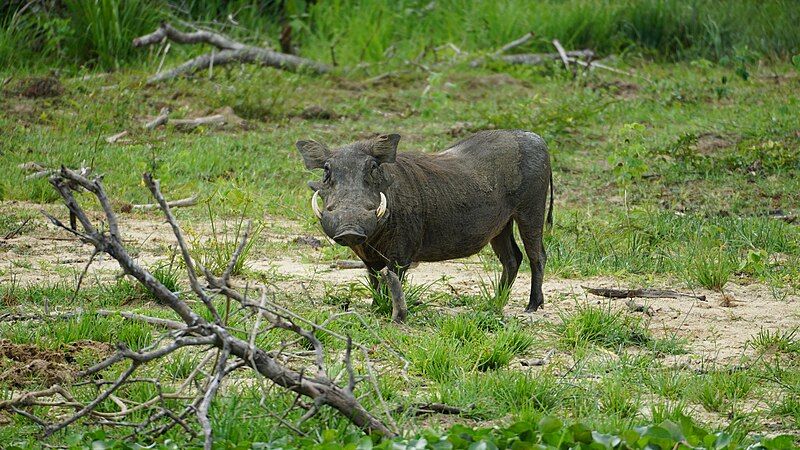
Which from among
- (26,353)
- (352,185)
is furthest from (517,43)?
(26,353)

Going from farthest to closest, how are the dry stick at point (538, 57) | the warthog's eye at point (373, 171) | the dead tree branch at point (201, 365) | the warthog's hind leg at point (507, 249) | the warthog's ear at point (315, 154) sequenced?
the dry stick at point (538, 57)
the warthog's hind leg at point (507, 249)
the warthog's ear at point (315, 154)
the warthog's eye at point (373, 171)
the dead tree branch at point (201, 365)

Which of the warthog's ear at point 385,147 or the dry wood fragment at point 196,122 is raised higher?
the warthog's ear at point 385,147

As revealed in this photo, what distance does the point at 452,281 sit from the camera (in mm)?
6121

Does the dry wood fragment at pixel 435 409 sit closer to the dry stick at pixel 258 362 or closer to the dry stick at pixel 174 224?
the dry stick at pixel 258 362

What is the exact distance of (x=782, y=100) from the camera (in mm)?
10203

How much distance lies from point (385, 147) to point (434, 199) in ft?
1.35

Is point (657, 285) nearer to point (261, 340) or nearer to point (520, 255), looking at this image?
point (520, 255)

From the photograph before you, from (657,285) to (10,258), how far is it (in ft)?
11.2

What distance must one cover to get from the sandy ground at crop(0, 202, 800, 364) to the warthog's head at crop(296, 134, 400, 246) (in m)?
0.48

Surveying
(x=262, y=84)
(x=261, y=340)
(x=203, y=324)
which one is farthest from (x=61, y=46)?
(x=203, y=324)

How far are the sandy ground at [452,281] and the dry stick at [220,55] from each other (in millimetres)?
3419

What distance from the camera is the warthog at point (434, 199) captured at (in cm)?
492

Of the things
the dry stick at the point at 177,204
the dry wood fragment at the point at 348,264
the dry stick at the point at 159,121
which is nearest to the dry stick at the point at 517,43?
the dry stick at the point at 159,121

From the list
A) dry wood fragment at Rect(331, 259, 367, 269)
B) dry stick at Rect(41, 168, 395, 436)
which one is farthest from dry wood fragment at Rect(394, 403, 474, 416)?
dry wood fragment at Rect(331, 259, 367, 269)
